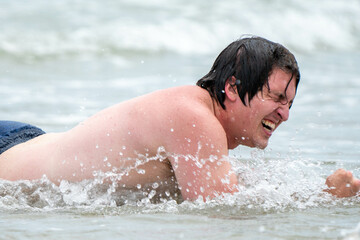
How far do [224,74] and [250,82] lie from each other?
18 cm

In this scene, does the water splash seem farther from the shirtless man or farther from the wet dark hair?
the wet dark hair

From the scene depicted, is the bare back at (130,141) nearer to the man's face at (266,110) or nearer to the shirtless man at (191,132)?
the shirtless man at (191,132)

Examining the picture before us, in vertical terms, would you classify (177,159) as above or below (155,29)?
below

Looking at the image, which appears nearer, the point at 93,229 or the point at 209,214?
the point at 93,229

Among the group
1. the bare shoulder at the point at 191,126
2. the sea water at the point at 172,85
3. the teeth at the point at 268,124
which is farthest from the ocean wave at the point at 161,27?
the bare shoulder at the point at 191,126

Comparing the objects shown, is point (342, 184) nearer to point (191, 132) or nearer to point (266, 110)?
point (266, 110)

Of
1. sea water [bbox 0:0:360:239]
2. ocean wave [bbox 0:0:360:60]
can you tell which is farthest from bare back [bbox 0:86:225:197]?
ocean wave [bbox 0:0:360:60]

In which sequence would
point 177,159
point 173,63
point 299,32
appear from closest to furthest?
point 177,159
point 173,63
point 299,32

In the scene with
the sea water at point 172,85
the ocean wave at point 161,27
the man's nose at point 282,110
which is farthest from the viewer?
the ocean wave at point 161,27

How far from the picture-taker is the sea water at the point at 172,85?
419 cm

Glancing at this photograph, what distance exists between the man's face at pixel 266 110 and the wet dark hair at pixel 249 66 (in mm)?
41

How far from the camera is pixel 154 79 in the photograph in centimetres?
1166

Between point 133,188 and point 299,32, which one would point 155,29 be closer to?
point 299,32

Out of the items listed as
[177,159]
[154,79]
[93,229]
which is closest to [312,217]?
[177,159]
